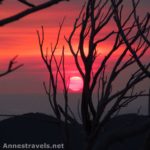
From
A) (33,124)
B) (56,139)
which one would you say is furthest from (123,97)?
(33,124)

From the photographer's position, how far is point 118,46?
606 centimetres

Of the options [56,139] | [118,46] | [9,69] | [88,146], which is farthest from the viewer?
[56,139]

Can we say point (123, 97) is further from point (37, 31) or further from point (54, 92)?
point (37, 31)

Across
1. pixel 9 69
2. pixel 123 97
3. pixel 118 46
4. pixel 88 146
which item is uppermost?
pixel 9 69

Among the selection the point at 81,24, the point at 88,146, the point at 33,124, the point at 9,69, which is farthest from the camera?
the point at 33,124

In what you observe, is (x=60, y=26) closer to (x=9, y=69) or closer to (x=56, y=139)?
(x=9, y=69)

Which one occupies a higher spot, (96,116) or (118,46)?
(118,46)

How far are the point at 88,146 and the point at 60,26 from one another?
65.5 inches

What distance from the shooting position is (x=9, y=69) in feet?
8.59

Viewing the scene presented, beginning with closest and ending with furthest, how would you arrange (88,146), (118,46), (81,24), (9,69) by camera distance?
(9,69), (88,146), (118,46), (81,24)

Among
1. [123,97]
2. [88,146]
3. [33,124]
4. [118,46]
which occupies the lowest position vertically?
[33,124]

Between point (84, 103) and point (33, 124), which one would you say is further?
point (33, 124)

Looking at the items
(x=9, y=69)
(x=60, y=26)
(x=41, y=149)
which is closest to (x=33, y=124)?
(x=41, y=149)

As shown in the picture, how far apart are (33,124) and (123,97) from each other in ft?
92.4
